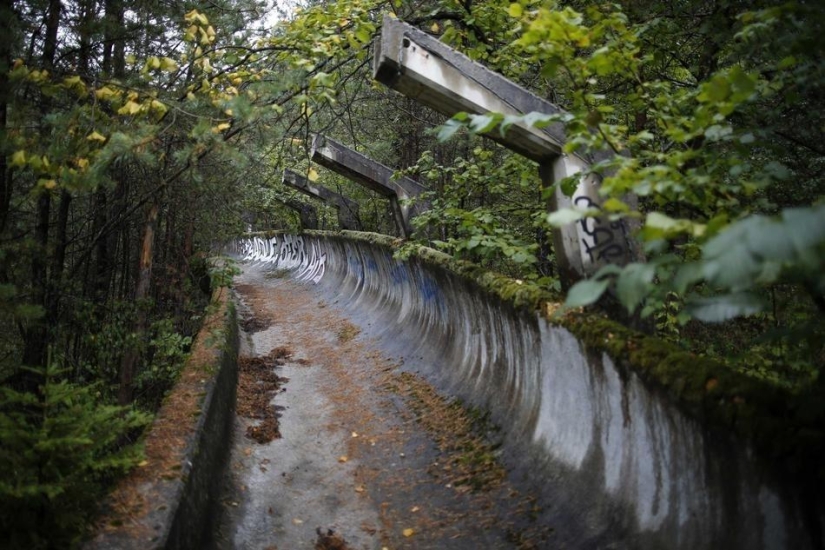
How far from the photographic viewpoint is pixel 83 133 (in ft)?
17.1

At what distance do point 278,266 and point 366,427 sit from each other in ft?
63.0

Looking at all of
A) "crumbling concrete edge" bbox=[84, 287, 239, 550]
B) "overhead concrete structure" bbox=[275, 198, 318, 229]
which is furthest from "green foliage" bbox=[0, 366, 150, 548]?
"overhead concrete structure" bbox=[275, 198, 318, 229]

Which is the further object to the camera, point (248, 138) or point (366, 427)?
point (248, 138)

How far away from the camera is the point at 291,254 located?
23.8 meters

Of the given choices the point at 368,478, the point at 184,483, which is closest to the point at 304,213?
the point at 368,478

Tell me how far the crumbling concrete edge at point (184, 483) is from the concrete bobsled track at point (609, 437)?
2413 mm

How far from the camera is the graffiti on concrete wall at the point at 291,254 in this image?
1907cm

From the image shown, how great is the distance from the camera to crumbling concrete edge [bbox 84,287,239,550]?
11.3 ft

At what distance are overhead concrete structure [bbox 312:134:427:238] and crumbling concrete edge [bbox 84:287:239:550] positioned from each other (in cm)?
564

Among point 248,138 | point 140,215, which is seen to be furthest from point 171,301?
point 248,138

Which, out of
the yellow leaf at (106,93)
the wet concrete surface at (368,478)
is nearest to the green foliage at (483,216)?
the wet concrete surface at (368,478)

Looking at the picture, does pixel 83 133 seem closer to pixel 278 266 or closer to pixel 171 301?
pixel 171 301

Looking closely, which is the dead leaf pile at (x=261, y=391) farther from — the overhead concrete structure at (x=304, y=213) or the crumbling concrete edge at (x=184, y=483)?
the overhead concrete structure at (x=304, y=213)

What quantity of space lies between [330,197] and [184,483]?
14.2m
